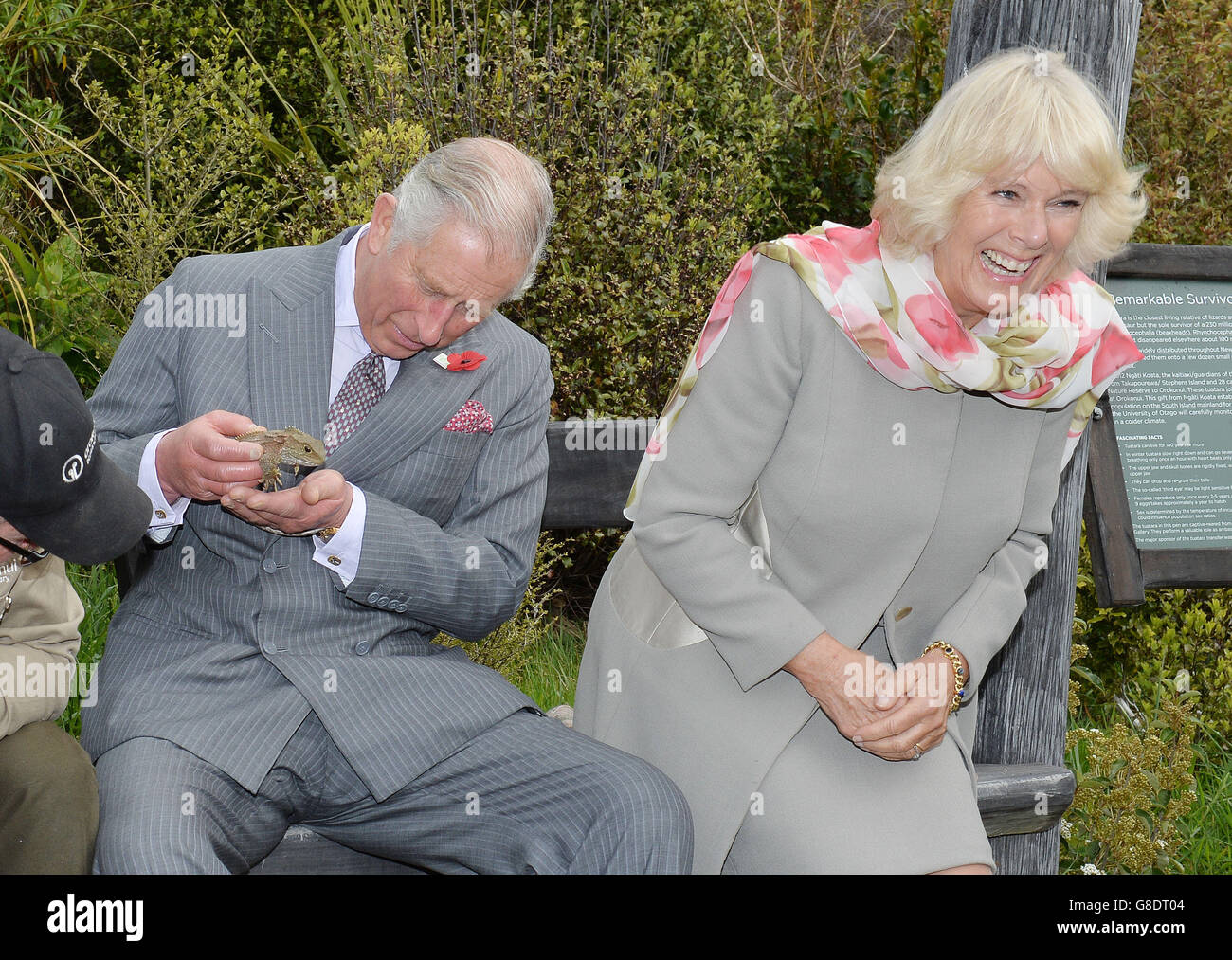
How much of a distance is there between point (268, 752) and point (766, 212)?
16.0 ft

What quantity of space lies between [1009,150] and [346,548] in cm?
149

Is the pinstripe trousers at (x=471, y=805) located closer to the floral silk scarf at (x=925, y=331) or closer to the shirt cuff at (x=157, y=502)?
the shirt cuff at (x=157, y=502)

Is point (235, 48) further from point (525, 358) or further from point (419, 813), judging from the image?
point (419, 813)

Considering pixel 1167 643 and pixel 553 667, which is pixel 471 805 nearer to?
pixel 553 667

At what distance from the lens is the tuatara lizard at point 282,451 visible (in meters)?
2.42

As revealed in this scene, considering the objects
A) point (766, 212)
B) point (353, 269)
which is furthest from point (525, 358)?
point (766, 212)

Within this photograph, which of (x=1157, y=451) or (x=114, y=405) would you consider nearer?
(x=114, y=405)

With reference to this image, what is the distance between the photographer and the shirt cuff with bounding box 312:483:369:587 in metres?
2.52

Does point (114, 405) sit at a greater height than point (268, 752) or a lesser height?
greater

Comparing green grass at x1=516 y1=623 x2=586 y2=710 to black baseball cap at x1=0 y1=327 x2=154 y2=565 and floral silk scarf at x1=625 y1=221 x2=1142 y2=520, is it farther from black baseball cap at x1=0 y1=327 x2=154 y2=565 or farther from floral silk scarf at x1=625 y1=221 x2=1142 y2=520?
black baseball cap at x1=0 y1=327 x2=154 y2=565

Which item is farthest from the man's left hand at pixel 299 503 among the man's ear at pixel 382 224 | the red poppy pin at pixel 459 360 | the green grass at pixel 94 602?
the green grass at pixel 94 602

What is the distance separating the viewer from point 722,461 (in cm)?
260

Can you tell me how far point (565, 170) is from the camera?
4.93 meters

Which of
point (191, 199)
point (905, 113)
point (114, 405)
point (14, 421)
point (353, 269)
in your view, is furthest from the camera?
point (905, 113)
